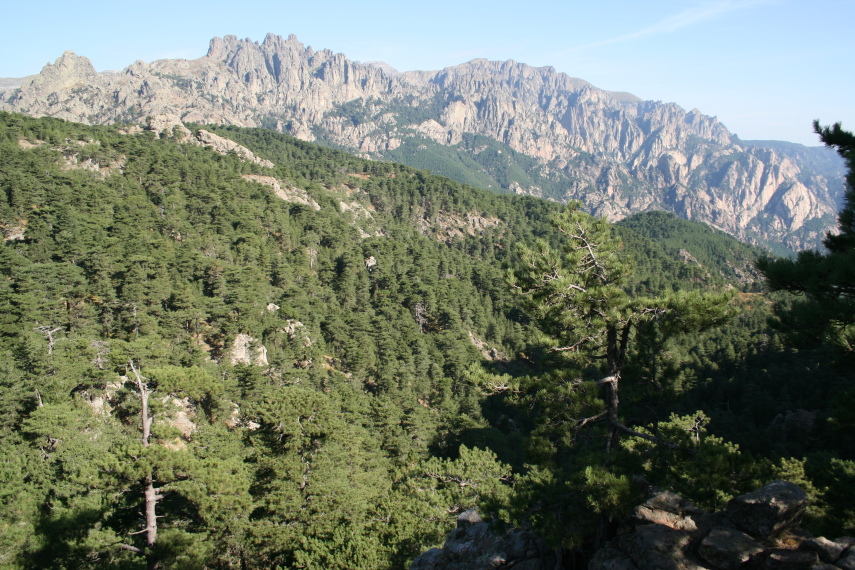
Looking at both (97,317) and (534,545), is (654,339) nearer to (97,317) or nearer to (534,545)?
(534,545)

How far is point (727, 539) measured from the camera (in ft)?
26.9

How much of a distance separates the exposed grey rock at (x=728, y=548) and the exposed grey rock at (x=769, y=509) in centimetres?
26

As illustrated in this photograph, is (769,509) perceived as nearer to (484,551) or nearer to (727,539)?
(727,539)

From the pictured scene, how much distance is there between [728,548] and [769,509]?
1.08 meters

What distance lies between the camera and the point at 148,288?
38969 millimetres

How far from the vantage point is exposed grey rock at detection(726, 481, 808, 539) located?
814cm

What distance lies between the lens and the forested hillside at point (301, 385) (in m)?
11.6

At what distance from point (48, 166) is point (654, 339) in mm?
67080

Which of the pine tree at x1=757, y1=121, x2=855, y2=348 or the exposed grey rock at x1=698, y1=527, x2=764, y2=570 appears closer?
the pine tree at x1=757, y1=121, x2=855, y2=348

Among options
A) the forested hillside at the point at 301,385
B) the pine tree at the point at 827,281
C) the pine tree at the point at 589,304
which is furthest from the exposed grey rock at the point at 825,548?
the pine tree at the point at 827,281

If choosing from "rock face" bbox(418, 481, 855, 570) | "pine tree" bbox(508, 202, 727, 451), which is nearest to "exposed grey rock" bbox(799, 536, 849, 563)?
"rock face" bbox(418, 481, 855, 570)

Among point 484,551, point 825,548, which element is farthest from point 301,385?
point 825,548

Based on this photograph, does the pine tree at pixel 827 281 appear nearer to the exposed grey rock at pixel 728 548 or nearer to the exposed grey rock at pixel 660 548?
the exposed grey rock at pixel 728 548

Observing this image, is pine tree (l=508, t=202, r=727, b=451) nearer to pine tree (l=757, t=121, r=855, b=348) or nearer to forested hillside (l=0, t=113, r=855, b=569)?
forested hillside (l=0, t=113, r=855, b=569)
